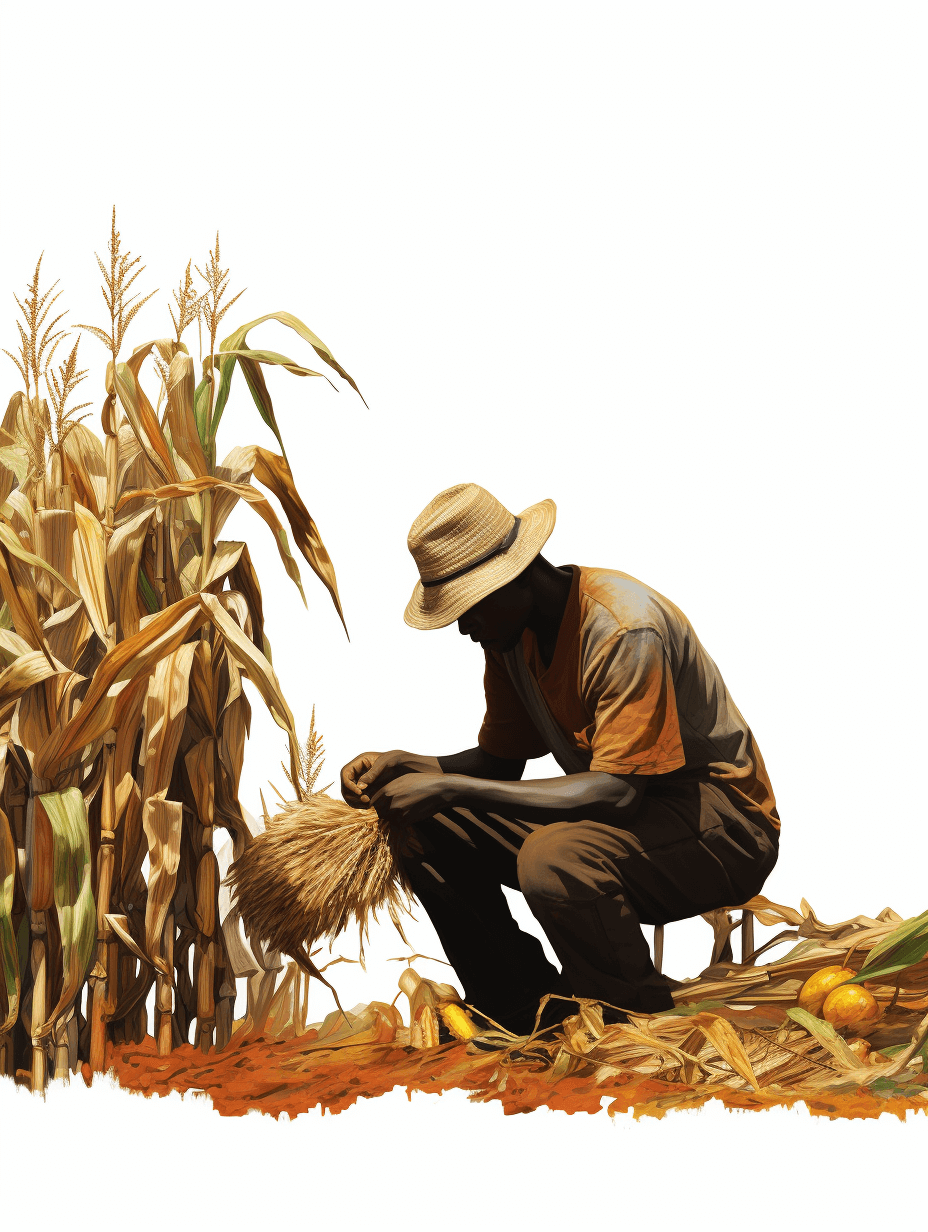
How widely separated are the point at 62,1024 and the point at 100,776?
63 centimetres

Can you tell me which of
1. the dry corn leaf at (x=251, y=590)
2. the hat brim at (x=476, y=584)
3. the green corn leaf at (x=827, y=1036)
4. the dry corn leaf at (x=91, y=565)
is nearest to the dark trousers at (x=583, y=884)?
the green corn leaf at (x=827, y=1036)

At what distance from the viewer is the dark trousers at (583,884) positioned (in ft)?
13.1

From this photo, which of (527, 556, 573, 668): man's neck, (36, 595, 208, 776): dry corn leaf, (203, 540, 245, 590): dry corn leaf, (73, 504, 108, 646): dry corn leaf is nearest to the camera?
(36, 595, 208, 776): dry corn leaf

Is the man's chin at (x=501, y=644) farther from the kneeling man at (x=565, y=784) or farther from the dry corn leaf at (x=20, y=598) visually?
the dry corn leaf at (x=20, y=598)

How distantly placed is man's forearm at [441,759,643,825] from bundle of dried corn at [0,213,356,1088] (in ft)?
1.53

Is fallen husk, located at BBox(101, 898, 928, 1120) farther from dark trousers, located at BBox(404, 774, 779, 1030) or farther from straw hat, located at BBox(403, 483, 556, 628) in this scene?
straw hat, located at BBox(403, 483, 556, 628)

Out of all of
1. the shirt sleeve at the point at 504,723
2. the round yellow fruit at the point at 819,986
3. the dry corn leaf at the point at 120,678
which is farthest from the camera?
the shirt sleeve at the point at 504,723

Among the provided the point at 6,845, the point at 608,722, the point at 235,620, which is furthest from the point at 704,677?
the point at 6,845

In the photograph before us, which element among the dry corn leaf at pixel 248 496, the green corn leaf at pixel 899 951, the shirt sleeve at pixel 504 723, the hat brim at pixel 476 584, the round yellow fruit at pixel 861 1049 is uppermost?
the dry corn leaf at pixel 248 496

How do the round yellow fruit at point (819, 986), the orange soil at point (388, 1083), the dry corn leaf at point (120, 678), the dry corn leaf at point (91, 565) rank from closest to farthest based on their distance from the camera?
the orange soil at point (388, 1083) → the dry corn leaf at point (120, 678) → the dry corn leaf at point (91, 565) → the round yellow fruit at point (819, 986)

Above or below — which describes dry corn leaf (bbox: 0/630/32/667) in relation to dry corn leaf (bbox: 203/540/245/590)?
below

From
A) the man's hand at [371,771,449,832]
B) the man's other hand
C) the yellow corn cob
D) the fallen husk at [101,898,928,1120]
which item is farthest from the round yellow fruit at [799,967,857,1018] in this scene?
the man's other hand

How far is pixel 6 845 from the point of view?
3.93m

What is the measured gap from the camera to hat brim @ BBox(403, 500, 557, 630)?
4008mm
